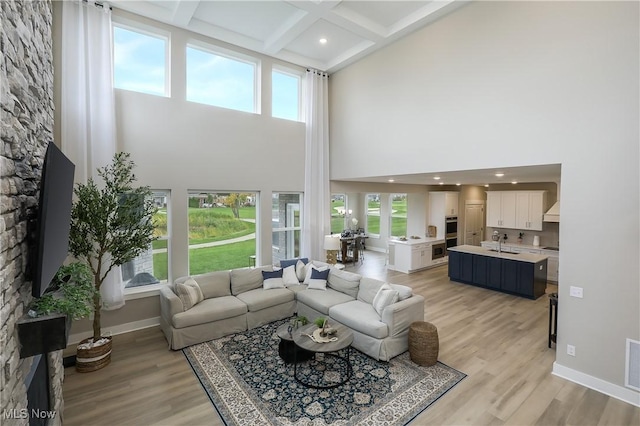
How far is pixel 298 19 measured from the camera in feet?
17.1

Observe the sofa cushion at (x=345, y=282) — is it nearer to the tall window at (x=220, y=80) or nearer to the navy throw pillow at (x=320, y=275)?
the navy throw pillow at (x=320, y=275)

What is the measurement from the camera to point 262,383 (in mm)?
3562

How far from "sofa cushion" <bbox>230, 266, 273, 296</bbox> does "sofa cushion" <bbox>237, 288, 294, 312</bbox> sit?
9 cm

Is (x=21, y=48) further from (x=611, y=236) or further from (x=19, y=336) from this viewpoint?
(x=611, y=236)

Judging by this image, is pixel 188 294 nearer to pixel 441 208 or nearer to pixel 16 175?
pixel 16 175

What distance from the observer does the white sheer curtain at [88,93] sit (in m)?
4.32

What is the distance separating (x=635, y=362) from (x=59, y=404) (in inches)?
236

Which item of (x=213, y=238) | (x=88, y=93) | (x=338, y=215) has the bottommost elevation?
(x=213, y=238)

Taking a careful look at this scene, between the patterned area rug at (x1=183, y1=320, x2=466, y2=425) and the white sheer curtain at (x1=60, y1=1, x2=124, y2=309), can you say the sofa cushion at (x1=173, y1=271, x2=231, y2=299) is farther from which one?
the white sheer curtain at (x1=60, y1=1, x2=124, y2=309)

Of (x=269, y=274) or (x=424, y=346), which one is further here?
(x=269, y=274)

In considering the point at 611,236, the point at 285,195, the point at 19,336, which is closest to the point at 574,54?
the point at 611,236

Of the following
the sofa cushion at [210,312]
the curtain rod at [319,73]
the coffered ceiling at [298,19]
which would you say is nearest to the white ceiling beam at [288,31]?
the coffered ceiling at [298,19]

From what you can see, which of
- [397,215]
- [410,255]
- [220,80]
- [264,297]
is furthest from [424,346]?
[397,215]

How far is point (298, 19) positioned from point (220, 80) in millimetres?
1974
